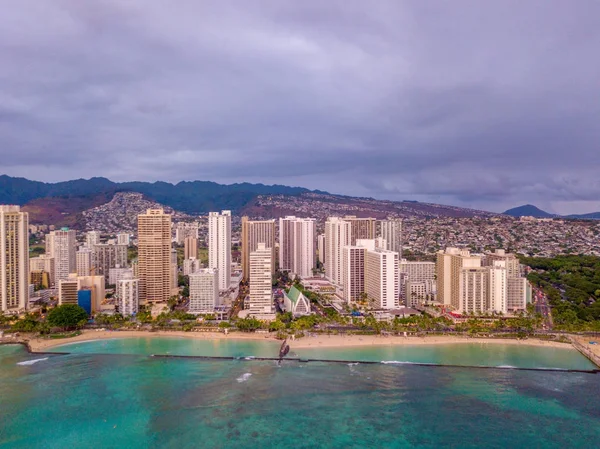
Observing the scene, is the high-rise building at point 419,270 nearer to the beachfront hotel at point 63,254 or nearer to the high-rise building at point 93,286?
the high-rise building at point 93,286

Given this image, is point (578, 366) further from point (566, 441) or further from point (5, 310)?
point (5, 310)

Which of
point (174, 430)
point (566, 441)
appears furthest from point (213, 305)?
point (566, 441)

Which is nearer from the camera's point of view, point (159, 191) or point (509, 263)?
point (509, 263)

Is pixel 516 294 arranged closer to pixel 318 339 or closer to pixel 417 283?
pixel 417 283

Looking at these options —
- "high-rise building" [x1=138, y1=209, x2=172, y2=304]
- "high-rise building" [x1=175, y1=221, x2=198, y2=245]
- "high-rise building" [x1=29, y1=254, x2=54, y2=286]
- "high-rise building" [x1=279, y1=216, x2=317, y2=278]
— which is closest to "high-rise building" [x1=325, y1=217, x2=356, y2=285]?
"high-rise building" [x1=279, y1=216, x2=317, y2=278]

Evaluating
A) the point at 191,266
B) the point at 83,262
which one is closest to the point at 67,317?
the point at 83,262

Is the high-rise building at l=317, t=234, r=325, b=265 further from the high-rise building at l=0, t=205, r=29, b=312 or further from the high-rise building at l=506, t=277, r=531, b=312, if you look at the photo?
the high-rise building at l=0, t=205, r=29, b=312

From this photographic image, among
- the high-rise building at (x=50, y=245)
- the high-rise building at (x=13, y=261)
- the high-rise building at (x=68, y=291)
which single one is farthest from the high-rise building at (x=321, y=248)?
the high-rise building at (x=13, y=261)
